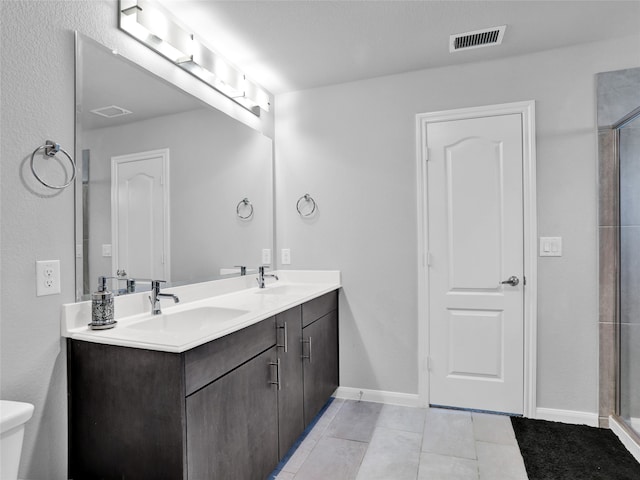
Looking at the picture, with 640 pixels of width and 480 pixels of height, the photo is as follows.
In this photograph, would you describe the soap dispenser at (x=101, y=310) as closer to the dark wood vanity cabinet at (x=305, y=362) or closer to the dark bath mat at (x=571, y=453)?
the dark wood vanity cabinet at (x=305, y=362)

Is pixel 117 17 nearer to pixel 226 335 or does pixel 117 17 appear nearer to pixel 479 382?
pixel 226 335

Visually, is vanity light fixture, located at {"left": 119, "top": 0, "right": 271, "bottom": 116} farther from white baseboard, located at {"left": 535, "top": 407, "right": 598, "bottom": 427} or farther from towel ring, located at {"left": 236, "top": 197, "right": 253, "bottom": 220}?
white baseboard, located at {"left": 535, "top": 407, "right": 598, "bottom": 427}

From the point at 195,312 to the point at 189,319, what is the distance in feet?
0.21

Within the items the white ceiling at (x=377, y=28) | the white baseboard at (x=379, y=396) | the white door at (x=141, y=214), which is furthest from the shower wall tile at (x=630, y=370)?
the white door at (x=141, y=214)

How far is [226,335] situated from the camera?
1.51m

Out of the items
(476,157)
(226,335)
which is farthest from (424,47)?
(226,335)

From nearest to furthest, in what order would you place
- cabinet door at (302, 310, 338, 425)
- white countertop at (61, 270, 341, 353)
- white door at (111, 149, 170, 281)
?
white countertop at (61, 270, 341, 353) → white door at (111, 149, 170, 281) → cabinet door at (302, 310, 338, 425)

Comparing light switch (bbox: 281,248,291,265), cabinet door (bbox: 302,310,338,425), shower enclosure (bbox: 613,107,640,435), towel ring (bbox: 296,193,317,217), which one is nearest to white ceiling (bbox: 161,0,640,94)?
shower enclosure (bbox: 613,107,640,435)

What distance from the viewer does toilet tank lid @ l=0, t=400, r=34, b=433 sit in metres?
1.07

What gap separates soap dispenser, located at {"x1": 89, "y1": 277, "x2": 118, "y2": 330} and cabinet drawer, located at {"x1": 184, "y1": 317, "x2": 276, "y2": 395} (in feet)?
1.41

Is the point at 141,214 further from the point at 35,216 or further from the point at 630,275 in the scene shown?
the point at 630,275

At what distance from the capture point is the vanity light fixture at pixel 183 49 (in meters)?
1.71

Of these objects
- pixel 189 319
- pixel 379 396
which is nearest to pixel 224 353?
pixel 189 319

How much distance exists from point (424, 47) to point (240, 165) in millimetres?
1398
